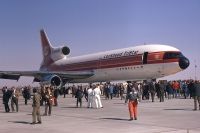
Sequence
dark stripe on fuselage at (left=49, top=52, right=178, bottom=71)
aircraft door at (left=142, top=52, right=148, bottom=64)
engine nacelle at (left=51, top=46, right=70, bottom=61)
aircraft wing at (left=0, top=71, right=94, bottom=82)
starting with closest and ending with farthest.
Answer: dark stripe on fuselage at (left=49, top=52, right=178, bottom=71) → aircraft door at (left=142, top=52, right=148, bottom=64) → aircraft wing at (left=0, top=71, right=94, bottom=82) → engine nacelle at (left=51, top=46, right=70, bottom=61)

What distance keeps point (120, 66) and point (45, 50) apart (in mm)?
24806

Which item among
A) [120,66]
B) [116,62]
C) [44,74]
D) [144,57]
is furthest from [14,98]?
[44,74]

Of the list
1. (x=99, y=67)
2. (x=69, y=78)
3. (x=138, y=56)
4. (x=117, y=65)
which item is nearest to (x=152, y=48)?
(x=138, y=56)

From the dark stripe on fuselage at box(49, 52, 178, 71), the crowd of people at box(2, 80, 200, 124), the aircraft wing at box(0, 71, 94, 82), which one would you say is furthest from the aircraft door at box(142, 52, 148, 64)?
the aircraft wing at box(0, 71, 94, 82)

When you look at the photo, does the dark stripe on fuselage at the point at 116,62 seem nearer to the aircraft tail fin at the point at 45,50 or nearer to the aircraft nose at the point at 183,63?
the aircraft nose at the point at 183,63

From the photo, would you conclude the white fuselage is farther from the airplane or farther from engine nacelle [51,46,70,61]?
engine nacelle [51,46,70,61]

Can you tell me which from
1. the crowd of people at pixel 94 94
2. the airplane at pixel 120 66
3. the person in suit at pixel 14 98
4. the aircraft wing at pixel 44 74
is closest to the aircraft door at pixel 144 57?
the airplane at pixel 120 66

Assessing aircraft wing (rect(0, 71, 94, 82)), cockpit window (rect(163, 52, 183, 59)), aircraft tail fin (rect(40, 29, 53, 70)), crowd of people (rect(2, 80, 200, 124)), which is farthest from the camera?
aircraft tail fin (rect(40, 29, 53, 70))

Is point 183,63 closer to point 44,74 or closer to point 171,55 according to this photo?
point 171,55

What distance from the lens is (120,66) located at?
37.8 m

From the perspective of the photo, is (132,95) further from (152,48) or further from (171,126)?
(152,48)

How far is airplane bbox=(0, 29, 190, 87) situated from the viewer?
33969mm

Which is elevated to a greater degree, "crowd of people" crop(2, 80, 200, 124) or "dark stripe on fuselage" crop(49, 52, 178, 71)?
"dark stripe on fuselage" crop(49, 52, 178, 71)

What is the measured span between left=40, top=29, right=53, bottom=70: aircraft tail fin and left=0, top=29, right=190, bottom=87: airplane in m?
4.11
